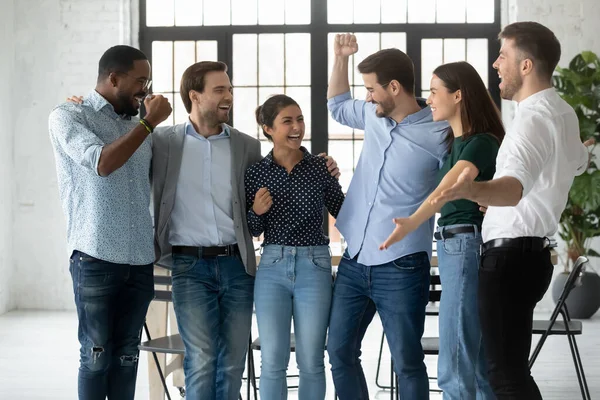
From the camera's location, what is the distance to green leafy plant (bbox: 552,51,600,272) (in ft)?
24.8

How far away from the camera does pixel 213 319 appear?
11.5 feet

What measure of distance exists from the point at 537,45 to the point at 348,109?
100 cm

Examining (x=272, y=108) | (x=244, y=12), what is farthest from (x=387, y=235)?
(x=244, y=12)

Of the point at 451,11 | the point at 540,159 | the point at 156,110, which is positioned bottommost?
the point at 540,159

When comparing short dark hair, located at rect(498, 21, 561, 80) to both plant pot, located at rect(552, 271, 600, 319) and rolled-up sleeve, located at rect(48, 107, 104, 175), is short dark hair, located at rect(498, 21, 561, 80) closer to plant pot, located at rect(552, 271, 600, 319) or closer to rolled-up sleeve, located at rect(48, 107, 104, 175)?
rolled-up sleeve, located at rect(48, 107, 104, 175)

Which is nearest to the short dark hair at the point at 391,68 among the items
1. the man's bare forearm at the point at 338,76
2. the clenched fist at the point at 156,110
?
the man's bare forearm at the point at 338,76

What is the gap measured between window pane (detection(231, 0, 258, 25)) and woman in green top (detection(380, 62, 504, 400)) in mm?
5475

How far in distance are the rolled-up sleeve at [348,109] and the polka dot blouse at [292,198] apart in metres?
0.24

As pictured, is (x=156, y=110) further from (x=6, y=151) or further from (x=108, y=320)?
(x=6, y=151)

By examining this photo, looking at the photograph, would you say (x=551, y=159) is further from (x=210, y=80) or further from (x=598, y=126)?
(x=598, y=126)

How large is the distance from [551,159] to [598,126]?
5.17 m

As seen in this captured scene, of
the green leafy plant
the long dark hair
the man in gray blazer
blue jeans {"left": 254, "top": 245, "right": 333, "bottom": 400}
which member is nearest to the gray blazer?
the man in gray blazer

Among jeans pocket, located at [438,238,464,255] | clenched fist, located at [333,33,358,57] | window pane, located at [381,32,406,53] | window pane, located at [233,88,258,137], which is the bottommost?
jeans pocket, located at [438,238,464,255]

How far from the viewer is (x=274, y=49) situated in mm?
8570
